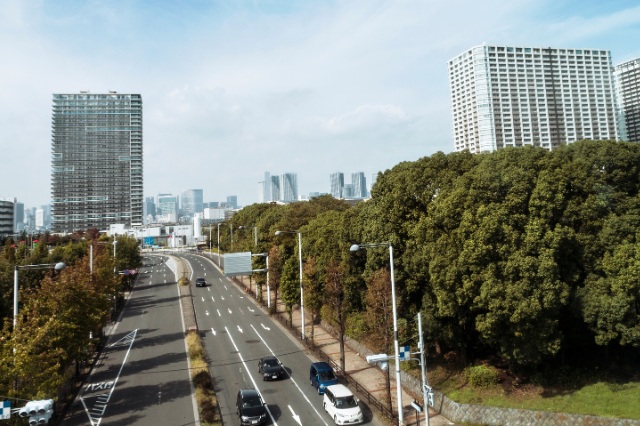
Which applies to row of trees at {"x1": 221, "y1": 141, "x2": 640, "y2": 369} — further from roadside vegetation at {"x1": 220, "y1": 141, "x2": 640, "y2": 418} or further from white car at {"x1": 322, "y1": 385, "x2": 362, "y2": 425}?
white car at {"x1": 322, "y1": 385, "x2": 362, "y2": 425}

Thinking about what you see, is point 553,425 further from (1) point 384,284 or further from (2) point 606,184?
(2) point 606,184

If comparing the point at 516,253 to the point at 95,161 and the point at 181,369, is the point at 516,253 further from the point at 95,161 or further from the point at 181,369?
the point at 95,161

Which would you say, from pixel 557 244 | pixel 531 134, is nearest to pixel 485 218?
pixel 557 244

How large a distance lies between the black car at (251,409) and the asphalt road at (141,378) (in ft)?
8.89

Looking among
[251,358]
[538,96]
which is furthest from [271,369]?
[538,96]

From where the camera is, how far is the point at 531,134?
137 meters

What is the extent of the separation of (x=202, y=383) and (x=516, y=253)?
20547 mm

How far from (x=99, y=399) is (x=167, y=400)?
441 centimetres

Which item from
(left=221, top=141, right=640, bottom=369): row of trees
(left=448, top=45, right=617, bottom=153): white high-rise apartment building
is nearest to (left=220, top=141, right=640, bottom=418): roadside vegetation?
(left=221, top=141, right=640, bottom=369): row of trees

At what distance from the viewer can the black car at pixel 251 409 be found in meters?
22.0

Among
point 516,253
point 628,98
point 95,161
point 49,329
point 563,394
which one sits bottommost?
point 563,394

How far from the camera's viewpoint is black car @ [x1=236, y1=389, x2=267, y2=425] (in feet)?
72.0

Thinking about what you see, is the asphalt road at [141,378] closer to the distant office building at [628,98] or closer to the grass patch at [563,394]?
the grass patch at [563,394]

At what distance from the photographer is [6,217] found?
→ 14962 centimetres
